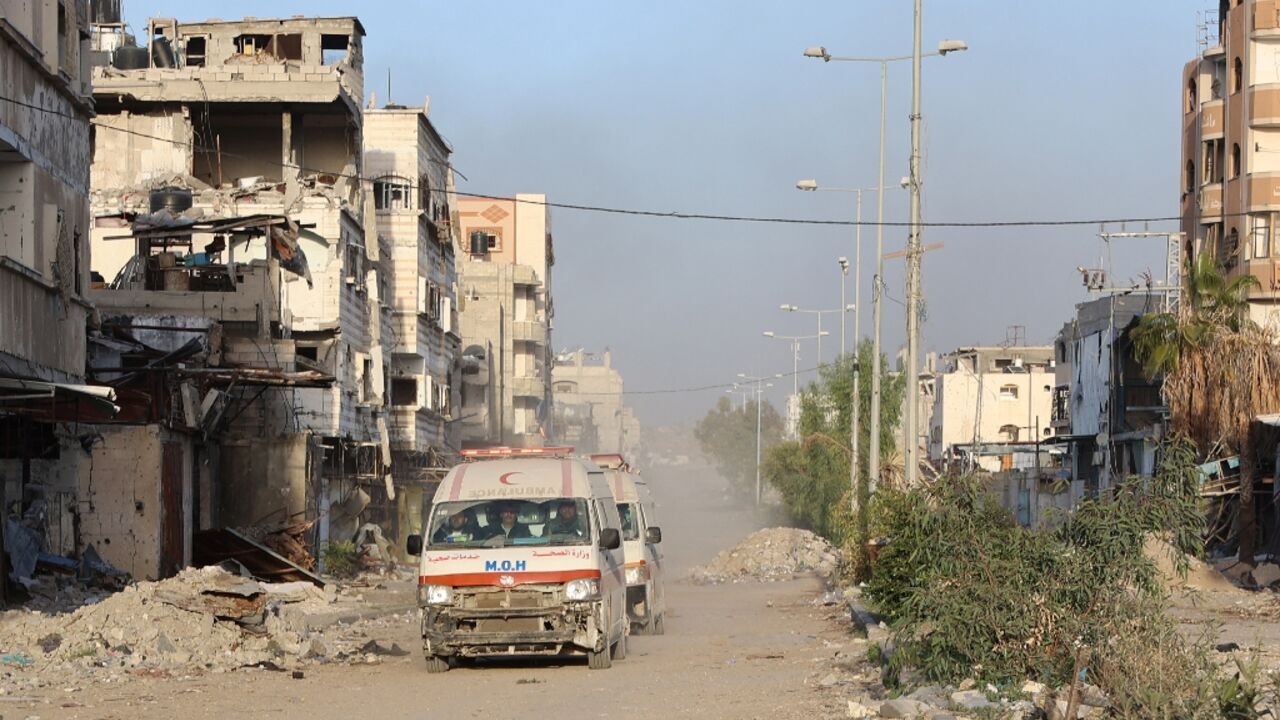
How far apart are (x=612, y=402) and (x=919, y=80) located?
132962 mm

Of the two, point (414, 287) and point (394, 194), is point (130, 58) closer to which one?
point (394, 194)

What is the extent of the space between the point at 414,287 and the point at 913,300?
27.9 metres

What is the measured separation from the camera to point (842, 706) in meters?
14.9

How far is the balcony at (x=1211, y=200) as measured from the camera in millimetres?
56938

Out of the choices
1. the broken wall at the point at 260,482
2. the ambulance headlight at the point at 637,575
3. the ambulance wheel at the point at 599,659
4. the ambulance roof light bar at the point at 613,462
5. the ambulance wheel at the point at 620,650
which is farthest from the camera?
the broken wall at the point at 260,482

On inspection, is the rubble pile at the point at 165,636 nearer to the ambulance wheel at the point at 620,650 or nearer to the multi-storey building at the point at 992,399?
the ambulance wheel at the point at 620,650

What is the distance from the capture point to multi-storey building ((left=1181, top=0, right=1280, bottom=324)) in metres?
53.3

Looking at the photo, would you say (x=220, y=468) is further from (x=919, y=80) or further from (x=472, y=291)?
(x=472, y=291)

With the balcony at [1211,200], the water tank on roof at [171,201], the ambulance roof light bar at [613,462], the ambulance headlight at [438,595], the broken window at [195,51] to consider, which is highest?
the broken window at [195,51]

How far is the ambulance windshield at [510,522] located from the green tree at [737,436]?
11677 centimetres

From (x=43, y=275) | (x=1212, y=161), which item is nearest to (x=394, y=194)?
(x=1212, y=161)

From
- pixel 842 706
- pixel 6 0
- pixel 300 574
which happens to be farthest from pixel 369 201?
pixel 842 706

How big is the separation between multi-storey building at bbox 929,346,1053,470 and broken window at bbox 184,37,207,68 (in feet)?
173

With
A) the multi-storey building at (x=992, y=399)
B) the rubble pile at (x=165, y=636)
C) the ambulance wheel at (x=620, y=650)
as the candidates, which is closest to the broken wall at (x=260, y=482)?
the rubble pile at (x=165, y=636)
